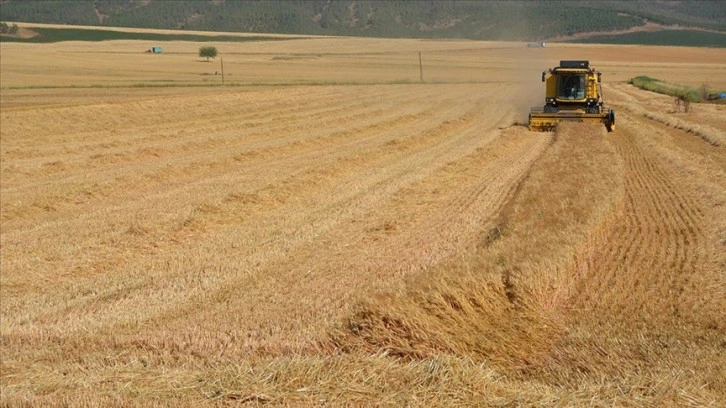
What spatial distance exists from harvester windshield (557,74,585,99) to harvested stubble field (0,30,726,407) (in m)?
3.13

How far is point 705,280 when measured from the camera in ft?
27.2

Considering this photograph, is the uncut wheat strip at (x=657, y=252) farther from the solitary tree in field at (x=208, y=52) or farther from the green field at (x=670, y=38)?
the solitary tree in field at (x=208, y=52)

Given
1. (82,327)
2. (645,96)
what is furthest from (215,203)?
(645,96)

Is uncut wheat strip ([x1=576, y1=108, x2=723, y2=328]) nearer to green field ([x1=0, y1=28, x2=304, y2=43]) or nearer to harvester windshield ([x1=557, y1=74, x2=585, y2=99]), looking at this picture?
harvester windshield ([x1=557, y1=74, x2=585, y2=99])

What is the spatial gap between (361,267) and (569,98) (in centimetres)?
2082

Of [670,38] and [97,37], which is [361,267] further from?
[97,37]

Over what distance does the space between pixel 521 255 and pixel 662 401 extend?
147 inches

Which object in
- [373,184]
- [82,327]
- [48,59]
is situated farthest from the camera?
[48,59]

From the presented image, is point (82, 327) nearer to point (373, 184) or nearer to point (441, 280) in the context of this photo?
point (441, 280)

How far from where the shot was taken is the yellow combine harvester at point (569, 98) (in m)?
27.6

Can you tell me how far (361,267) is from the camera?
958cm

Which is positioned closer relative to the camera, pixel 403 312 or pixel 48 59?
pixel 403 312

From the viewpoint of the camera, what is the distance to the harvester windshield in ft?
93.3

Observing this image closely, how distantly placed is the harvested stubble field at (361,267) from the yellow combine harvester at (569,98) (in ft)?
7.13
